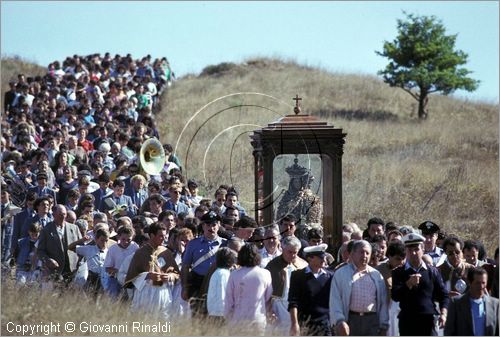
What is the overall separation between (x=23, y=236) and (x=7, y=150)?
21.9 ft

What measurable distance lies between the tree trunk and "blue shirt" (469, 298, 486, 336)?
35829 millimetres

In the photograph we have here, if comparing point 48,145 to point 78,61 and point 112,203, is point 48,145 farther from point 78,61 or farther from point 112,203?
point 78,61

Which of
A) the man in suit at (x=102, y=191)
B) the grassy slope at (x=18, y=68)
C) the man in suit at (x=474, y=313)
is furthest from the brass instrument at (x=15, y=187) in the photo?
the grassy slope at (x=18, y=68)

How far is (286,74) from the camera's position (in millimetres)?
56562

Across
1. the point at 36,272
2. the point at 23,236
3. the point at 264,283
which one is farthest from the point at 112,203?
the point at 264,283

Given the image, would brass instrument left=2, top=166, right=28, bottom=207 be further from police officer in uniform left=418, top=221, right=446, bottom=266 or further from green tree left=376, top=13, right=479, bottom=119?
green tree left=376, top=13, right=479, bottom=119

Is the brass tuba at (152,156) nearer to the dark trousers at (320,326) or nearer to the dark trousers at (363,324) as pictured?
the dark trousers at (320,326)

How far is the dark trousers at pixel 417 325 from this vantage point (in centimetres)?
1282

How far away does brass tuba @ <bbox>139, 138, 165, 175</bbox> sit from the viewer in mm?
21547

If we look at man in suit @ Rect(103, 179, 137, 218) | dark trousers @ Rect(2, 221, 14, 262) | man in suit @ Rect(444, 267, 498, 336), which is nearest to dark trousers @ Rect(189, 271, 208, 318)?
man in suit @ Rect(444, 267, 498, 336)

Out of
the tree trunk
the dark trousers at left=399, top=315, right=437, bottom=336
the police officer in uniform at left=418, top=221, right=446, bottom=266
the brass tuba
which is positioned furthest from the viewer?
the tree trunk

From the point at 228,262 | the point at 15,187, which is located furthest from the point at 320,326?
the point at 15,187

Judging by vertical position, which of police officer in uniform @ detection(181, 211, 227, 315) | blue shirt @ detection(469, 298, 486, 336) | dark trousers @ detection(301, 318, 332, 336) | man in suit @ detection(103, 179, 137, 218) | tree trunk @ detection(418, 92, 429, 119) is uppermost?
tree trunk @ detection(418, 92, 429, 119)

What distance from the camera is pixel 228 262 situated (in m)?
12.9
